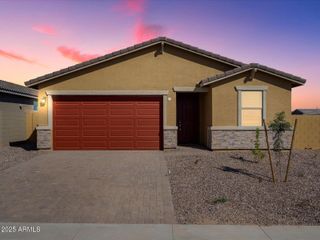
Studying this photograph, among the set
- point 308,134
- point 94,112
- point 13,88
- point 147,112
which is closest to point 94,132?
point 94,112

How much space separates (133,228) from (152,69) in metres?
12.5

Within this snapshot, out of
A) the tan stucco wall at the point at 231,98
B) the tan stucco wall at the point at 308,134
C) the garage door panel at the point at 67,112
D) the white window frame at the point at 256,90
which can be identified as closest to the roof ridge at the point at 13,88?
the garage door panel at the point at 67,112

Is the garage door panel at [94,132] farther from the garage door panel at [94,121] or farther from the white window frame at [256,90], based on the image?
the white window frame at [256,90]

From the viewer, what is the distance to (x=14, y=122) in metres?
22.4

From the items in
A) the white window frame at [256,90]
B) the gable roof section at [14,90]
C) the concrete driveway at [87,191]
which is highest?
the gable roof section at [14,90]

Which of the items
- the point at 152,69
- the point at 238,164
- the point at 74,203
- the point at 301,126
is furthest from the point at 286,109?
the point at 74,203

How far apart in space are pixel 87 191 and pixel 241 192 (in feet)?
12.9

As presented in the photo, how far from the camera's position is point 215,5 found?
573 inches

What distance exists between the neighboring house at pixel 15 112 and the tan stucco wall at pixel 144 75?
3877 mm

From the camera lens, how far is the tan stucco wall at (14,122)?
20888mm

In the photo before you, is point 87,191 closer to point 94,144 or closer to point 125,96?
point 94,144

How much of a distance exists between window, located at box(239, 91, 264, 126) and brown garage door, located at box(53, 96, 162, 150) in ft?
13.5

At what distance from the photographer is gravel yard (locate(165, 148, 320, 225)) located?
7562mm

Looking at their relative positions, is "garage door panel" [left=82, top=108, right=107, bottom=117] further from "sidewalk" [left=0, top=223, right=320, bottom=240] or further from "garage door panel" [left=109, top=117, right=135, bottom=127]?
"sidewalk" [left=0, top=223, right=320, bottom=240]
